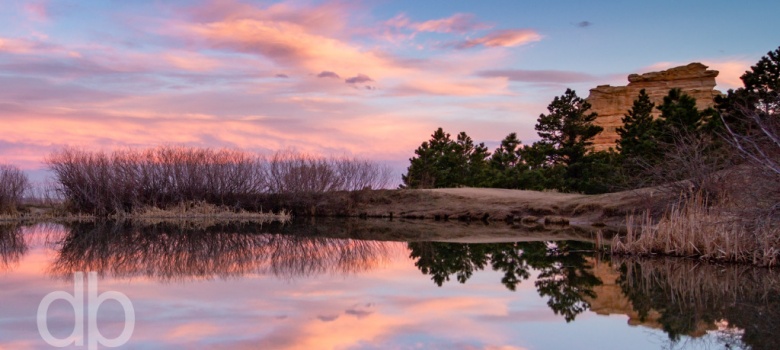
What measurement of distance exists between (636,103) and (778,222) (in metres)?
24.0

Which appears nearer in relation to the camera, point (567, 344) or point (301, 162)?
point (567, 344)

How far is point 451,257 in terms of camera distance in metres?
13.9

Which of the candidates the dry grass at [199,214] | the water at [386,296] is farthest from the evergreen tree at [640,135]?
the dry grass at [199,214]

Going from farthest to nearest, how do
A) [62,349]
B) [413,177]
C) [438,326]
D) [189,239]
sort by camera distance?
[413,177], [189,239], [438,326], [62,349]

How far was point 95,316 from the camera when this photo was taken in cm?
716

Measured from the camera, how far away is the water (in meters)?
6.43

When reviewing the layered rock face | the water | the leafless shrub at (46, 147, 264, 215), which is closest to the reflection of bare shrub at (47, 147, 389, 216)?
the leafless shrub at (46, 147, 264, 215)

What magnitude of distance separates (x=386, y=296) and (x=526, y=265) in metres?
4.27

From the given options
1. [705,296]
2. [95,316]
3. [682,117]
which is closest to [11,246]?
[95,316]

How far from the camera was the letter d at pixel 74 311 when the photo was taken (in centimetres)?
610

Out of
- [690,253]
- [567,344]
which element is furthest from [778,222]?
[567,344]

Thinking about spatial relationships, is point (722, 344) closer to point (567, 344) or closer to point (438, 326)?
point (567, 344)

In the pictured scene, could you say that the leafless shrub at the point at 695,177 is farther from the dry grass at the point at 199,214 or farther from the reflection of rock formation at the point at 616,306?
the dry grass at the point at 199,214

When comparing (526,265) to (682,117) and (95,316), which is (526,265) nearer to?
(95,316)
